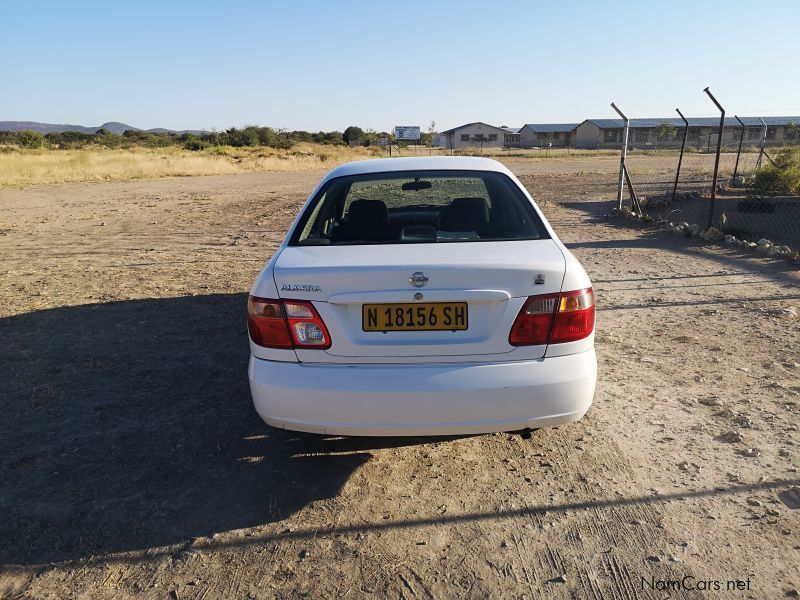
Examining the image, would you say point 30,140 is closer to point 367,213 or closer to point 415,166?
point 415,166

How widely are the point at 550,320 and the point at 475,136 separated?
4213 inches

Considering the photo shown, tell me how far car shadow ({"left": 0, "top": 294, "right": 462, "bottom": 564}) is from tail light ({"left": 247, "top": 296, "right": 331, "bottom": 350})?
32.5 inches

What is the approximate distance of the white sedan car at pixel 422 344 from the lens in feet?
8.79

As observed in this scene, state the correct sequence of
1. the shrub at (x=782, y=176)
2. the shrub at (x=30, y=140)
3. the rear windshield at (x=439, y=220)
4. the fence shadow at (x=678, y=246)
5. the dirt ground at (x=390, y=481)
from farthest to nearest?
the shrub at (x=30, y=140)
the shrub at (x=782, y=176)
the fence shadow at (x=678, y=246)
the rear windshield at (x=439, y=220)
the dirt ground at (x=390, y=481)

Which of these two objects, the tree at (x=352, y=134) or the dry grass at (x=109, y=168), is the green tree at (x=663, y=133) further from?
the tree at (x=352, y=134)

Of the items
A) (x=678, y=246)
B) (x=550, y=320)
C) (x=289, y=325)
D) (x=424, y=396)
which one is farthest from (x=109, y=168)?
(x=550, y=320)

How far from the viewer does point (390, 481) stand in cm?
313

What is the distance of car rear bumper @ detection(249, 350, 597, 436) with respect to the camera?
2.67 metres

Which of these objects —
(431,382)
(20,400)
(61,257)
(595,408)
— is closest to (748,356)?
(595,408)

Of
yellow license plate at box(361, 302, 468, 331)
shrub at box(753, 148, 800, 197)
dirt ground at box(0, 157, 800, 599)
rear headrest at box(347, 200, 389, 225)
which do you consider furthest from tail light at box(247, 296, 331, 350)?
shrub at box(753, 148, 800, 197)

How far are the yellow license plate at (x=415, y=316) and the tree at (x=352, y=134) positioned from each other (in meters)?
97.5

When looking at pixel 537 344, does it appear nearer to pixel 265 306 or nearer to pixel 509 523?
pixel 509 523

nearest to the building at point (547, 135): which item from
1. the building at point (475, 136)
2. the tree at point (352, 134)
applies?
the building at point (475, 136)

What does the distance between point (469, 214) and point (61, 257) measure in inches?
339
